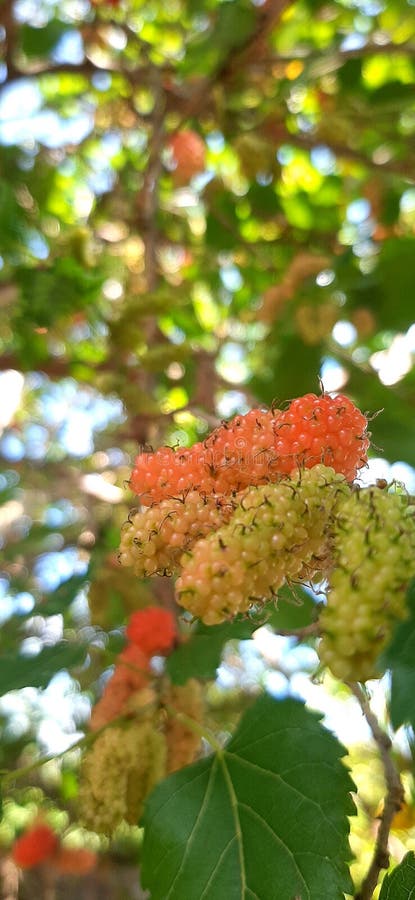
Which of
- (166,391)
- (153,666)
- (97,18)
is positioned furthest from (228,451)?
(97,18)

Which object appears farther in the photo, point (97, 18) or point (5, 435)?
point (5, 435)

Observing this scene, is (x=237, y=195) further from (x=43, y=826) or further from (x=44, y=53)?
(x=43, y=826)

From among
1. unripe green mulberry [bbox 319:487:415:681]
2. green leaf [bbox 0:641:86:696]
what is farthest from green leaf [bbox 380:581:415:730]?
green leaf [bbox 0:641:86:696]

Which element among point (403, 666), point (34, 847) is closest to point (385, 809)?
point (403, 666)

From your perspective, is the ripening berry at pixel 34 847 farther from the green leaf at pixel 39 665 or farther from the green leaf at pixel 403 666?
the green leaf at pixel 403 666

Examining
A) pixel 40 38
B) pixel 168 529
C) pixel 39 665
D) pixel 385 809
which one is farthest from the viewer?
pixel 40 38

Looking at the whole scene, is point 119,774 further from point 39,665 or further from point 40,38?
point 40,38

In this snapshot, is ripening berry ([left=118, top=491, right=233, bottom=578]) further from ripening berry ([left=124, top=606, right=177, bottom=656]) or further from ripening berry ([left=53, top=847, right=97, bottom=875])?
ripening berry ([left=53, top=847, right=97, bottom=875])

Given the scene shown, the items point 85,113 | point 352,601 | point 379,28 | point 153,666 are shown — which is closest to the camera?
point 352,601
